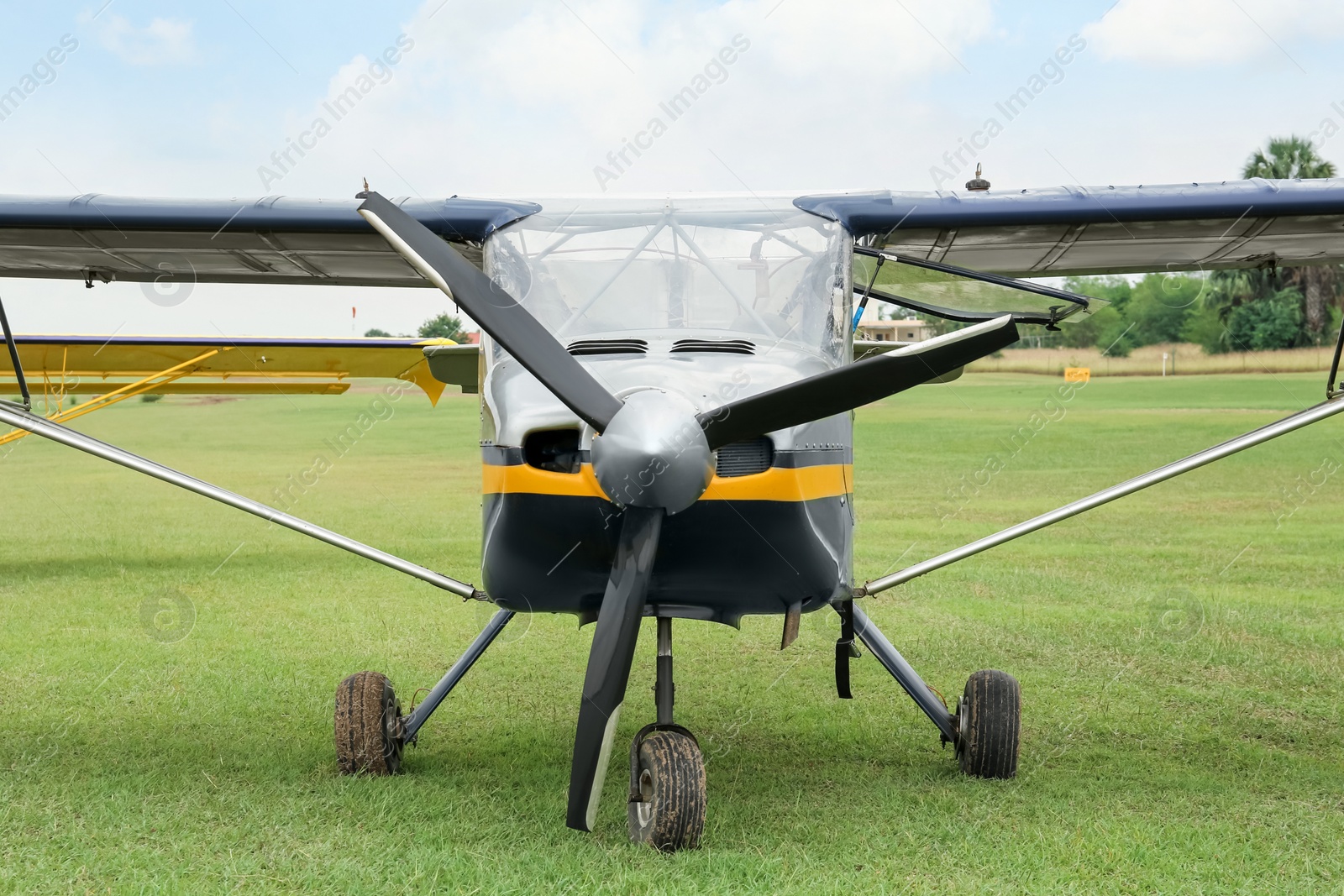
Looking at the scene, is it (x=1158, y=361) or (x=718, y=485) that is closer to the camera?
(x=718, y=485)

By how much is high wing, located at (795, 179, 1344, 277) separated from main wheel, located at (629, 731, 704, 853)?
7.68ft

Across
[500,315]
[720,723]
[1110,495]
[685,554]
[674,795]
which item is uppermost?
[500,315]

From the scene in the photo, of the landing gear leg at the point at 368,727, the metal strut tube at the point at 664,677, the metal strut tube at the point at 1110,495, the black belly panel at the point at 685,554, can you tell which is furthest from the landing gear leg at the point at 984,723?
the landing gear leg at the point at 368,727

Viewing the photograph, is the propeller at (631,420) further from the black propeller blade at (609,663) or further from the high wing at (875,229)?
the high wing at (875,229)

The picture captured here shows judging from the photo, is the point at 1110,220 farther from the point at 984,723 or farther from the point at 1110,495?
the point at 984,723

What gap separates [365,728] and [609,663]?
185 centimetres

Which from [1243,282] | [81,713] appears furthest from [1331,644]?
[1243,282]

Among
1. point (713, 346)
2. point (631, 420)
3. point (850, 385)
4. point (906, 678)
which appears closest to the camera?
point (631, 420)

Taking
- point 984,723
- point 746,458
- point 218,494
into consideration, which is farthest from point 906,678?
point 218,494

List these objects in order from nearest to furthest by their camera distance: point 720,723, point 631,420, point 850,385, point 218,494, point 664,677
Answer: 1. point 631,420
2. point 850,385
3. point 664,677
4. point 218,494
5. point 720,723

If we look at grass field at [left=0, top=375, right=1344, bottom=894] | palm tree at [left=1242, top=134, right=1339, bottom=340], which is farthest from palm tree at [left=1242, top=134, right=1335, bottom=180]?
grass field at [left=0, top=375, right=1344, bottom=894]

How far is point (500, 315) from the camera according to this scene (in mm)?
3932

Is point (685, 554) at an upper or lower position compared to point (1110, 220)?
lower

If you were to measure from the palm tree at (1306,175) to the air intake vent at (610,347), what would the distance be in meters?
41.6
